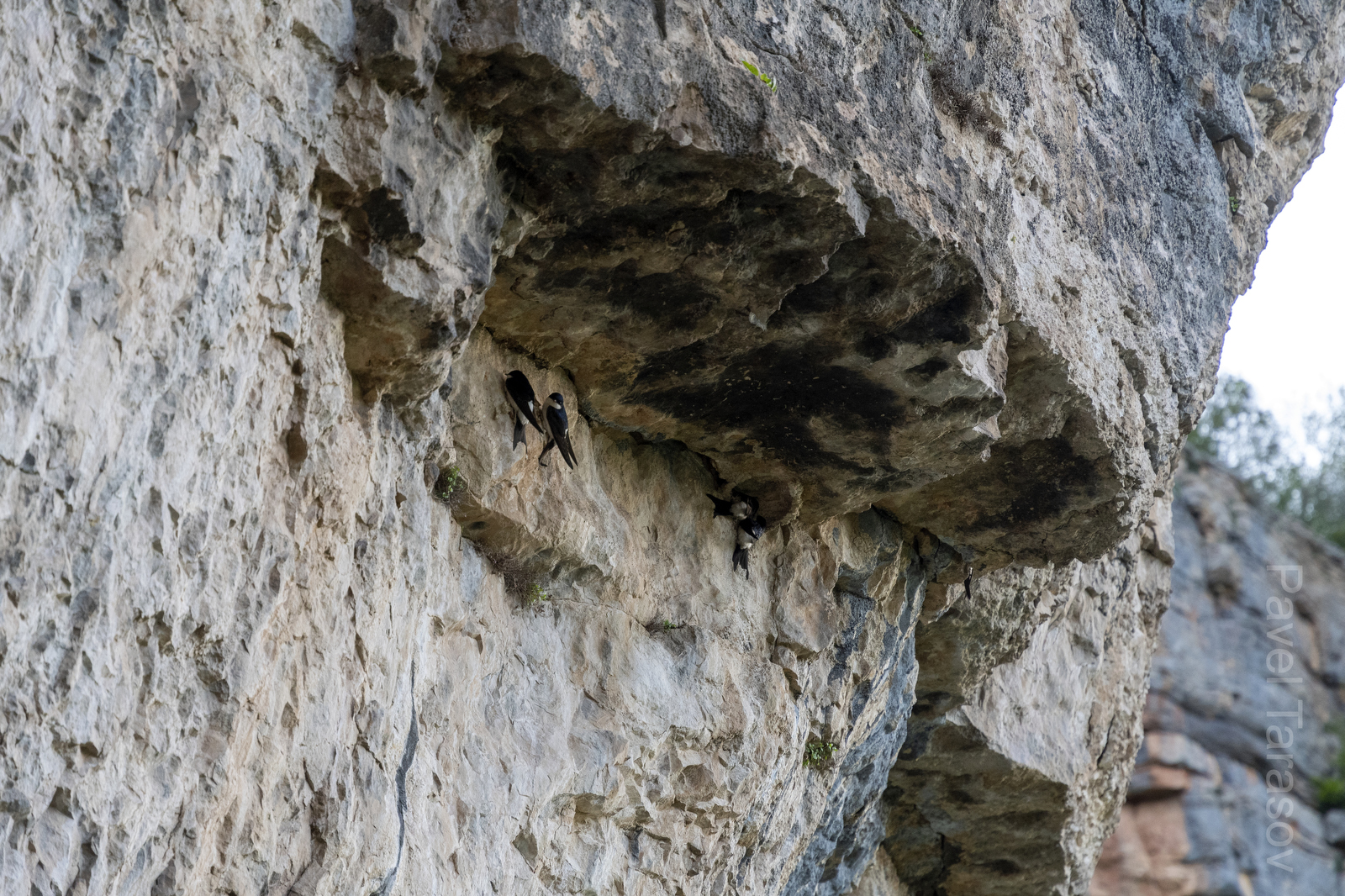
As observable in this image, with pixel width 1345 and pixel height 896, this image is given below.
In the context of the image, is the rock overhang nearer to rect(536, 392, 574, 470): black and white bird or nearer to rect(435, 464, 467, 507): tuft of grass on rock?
rect(536, 392, 574, 470): black and white bird

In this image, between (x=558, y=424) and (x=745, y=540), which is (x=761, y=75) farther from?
(x=745, y=540)

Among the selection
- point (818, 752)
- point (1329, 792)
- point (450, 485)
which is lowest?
point (450, 485)

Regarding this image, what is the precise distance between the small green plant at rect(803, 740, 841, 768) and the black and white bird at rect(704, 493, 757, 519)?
164 cm

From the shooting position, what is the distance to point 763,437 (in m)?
6.13

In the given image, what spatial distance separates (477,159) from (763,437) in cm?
251

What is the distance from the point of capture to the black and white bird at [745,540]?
6578 millimetres

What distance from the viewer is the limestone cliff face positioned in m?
3.04

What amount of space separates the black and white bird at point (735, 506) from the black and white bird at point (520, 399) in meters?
1.54

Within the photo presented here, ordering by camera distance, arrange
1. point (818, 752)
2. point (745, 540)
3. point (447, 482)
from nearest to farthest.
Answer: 1. point (447, 482)
2. point (745, 540)
3. point (818, 752)

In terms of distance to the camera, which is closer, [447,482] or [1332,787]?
[447,482]

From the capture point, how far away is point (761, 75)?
424 centimetres

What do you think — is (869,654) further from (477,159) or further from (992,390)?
(477,159)

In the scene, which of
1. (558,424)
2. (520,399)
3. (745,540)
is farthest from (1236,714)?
(520,399)

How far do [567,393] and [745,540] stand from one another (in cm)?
157
